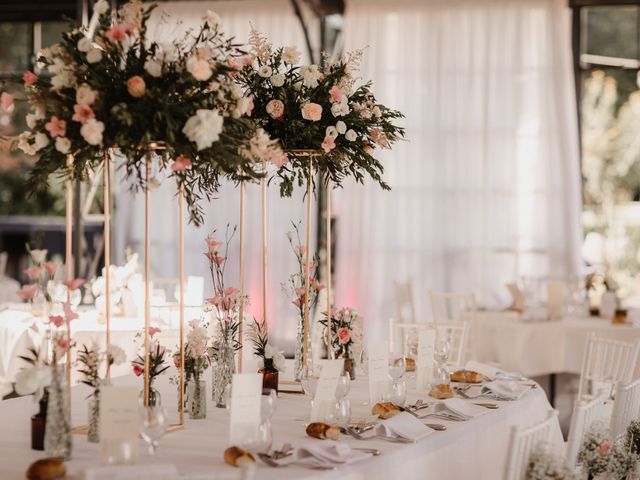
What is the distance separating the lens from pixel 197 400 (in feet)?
10.6

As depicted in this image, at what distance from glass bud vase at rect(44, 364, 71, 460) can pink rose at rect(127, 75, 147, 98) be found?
0.79m

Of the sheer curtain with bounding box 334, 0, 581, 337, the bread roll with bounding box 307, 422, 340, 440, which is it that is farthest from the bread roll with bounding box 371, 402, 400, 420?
the sheer curtain with bounding box 334, 0, 581, 337

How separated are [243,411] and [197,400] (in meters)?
A: 0.53

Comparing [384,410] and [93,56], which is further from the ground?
[93,56]

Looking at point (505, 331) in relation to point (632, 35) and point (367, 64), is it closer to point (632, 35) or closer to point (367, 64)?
point (367, 64)

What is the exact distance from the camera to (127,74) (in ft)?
9.09

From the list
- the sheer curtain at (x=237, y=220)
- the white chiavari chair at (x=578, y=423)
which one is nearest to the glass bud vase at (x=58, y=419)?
the white chiavari chair at (x=578, y=423)

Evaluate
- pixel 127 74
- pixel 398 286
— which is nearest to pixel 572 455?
pixel 127 74

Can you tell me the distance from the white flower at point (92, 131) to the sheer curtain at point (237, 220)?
6756mm

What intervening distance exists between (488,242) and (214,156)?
656 centimetres

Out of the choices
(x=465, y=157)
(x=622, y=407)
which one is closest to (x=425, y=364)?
(x=622, y=407)

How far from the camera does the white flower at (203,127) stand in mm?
2697

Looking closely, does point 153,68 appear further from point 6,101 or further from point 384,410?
point 384,410

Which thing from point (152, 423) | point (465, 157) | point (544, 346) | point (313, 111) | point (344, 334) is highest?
point (465, 157)
